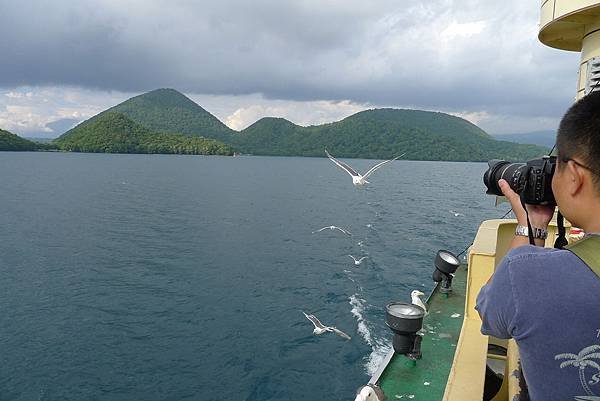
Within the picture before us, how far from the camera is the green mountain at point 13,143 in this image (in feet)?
515

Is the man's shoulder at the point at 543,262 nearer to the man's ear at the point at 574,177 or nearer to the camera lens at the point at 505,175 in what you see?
the man's ear at the point at 574,177

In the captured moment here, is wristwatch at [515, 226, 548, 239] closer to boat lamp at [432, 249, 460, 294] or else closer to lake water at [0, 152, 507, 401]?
boat lamp at [432, 249, 460, 294]

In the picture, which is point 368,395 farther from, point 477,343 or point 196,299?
point 196,299

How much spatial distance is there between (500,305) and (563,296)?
185mm

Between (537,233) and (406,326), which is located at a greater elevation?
(537,233)

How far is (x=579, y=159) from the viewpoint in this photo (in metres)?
1.31

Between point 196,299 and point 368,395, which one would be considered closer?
point 368,395

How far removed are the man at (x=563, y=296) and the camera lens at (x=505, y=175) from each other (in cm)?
35

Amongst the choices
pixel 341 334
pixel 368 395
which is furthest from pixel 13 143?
pixel 368 395

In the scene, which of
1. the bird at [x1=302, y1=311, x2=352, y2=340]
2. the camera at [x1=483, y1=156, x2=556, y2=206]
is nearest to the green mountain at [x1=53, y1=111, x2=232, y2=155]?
the bird at [x1=302, y1=311, x2=352, y2=340]

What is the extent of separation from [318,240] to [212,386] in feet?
47.2

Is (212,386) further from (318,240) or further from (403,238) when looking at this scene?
(403,238)

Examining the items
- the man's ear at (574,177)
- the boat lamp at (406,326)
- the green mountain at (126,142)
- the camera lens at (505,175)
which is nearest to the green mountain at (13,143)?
the green mountain at (126,142)

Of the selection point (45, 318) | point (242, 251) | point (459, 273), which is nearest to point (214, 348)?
point (45, 318)
